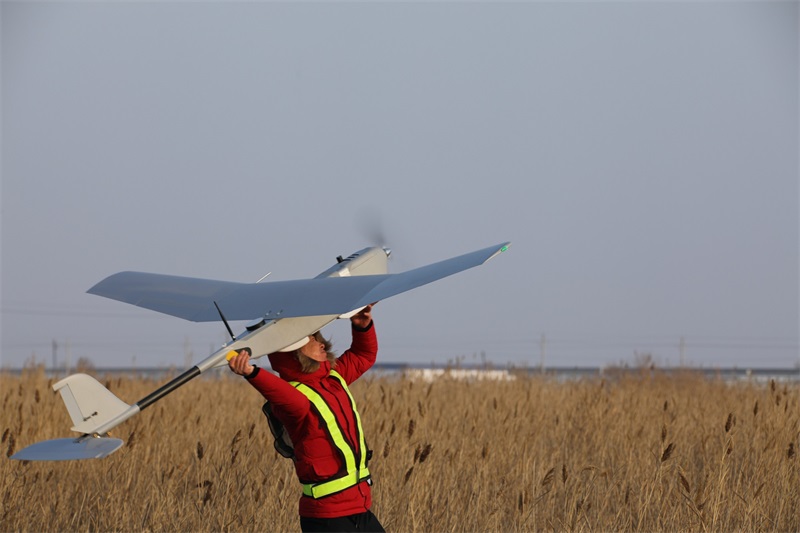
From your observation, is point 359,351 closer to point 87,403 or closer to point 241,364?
point 241,364

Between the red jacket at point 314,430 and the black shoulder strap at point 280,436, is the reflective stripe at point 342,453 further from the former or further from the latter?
the black shoulder strap at point 280,436

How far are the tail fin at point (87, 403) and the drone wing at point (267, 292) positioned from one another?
45 cm

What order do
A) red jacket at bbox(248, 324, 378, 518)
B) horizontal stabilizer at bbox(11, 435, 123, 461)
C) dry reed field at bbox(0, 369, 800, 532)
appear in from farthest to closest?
dry reed field at bbox(0, 369, 800, 532)
red jacket at bbox(248, 324, 378, 518)
horizontal stabilizer at bbox(11, 435, 123, 461)

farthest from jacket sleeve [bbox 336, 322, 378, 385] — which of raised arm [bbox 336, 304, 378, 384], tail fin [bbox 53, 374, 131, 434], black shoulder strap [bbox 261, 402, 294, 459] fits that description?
tail fin [bbox 53, 374, 131, 434]

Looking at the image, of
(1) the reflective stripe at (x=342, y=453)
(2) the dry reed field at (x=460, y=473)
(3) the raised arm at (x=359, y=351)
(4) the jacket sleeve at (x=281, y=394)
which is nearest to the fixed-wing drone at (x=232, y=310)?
(4) the jacket sleeve at (x=281, y=394)

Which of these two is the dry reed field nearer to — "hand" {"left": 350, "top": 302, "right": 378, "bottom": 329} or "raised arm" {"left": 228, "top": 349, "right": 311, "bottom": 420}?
"hand" {"left": 350, "top": 302, "right": 378, "bottom": 329}

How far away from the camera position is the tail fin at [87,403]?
12.7ft

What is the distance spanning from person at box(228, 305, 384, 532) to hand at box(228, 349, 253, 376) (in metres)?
0.21

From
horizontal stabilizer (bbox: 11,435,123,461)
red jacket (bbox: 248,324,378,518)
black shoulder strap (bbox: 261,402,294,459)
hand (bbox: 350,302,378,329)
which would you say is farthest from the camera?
hand (bbox: 350,302,378,329)

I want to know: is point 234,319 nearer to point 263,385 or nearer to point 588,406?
point 263,385

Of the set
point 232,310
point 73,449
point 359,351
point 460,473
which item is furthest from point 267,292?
point 460,473

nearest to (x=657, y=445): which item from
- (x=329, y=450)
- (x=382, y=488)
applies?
(x=382, y=488)

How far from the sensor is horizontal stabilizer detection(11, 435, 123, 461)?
12.4 ft

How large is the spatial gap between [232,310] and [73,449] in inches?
33.9
